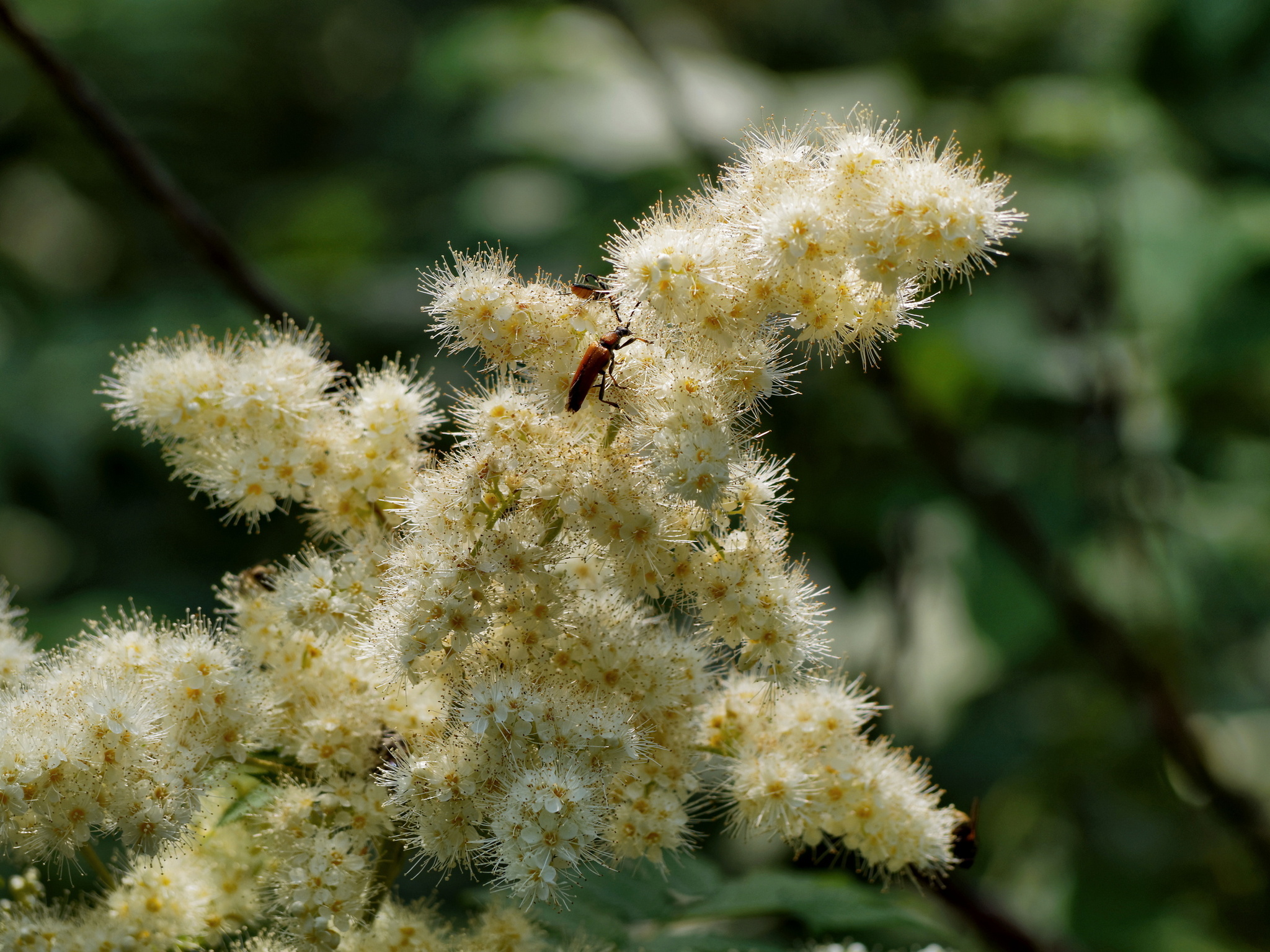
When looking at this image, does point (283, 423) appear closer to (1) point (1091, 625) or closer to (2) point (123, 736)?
(2) point (123, 736)

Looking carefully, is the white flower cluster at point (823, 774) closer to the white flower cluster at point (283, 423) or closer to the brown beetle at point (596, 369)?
the brown beetle at point (596, 369)

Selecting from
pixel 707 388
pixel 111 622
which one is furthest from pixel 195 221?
pixel 707 388

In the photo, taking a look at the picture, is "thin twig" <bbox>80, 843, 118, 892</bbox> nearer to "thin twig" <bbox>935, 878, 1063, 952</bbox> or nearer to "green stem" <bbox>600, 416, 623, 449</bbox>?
"green stem" <bbox>600, 416, 623, 449</bbox>

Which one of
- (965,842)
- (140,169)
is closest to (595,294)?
(965,842)

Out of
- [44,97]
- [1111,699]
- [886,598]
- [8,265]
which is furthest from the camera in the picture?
[44,97]

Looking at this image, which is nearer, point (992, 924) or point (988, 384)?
point (992, 924)

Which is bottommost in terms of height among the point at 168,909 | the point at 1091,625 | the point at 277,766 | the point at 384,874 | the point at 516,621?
the point at 168,909

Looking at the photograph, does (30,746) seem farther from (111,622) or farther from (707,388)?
(707,388)
